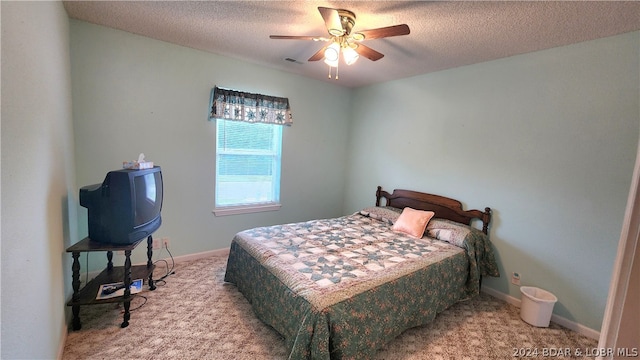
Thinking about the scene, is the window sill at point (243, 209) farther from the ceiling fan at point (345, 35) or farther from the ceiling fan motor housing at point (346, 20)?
the ceiling fan motor housing at point (346, 20)

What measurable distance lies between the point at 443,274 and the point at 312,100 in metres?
2.90

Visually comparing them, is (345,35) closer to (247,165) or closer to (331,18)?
(331,18)

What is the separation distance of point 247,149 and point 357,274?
235 cm

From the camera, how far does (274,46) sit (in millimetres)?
2832

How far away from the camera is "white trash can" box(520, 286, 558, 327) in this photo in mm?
2320

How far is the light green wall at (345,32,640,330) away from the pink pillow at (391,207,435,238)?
451 mm

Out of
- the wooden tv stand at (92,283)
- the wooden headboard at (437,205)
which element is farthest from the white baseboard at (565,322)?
the wooden tv stand at (92,283)

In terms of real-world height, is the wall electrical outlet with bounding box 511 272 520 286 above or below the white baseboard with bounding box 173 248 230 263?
above

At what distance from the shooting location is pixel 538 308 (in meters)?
2.34

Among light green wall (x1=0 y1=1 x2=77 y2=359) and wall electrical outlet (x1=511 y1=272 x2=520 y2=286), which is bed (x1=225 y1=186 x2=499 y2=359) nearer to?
wall electrical outlet (x1=511 y1=272 x2=520 y2=286)

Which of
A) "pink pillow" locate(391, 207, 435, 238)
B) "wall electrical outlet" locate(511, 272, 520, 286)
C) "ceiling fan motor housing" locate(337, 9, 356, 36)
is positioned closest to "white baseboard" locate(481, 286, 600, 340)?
"wall electrical outlet" locate(511, 272, 520, 286)

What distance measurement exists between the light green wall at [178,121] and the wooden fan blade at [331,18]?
186cm

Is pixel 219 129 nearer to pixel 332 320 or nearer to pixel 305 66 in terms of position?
pixel 305 66

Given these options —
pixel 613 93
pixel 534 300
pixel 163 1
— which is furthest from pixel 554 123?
pixel 163 1
